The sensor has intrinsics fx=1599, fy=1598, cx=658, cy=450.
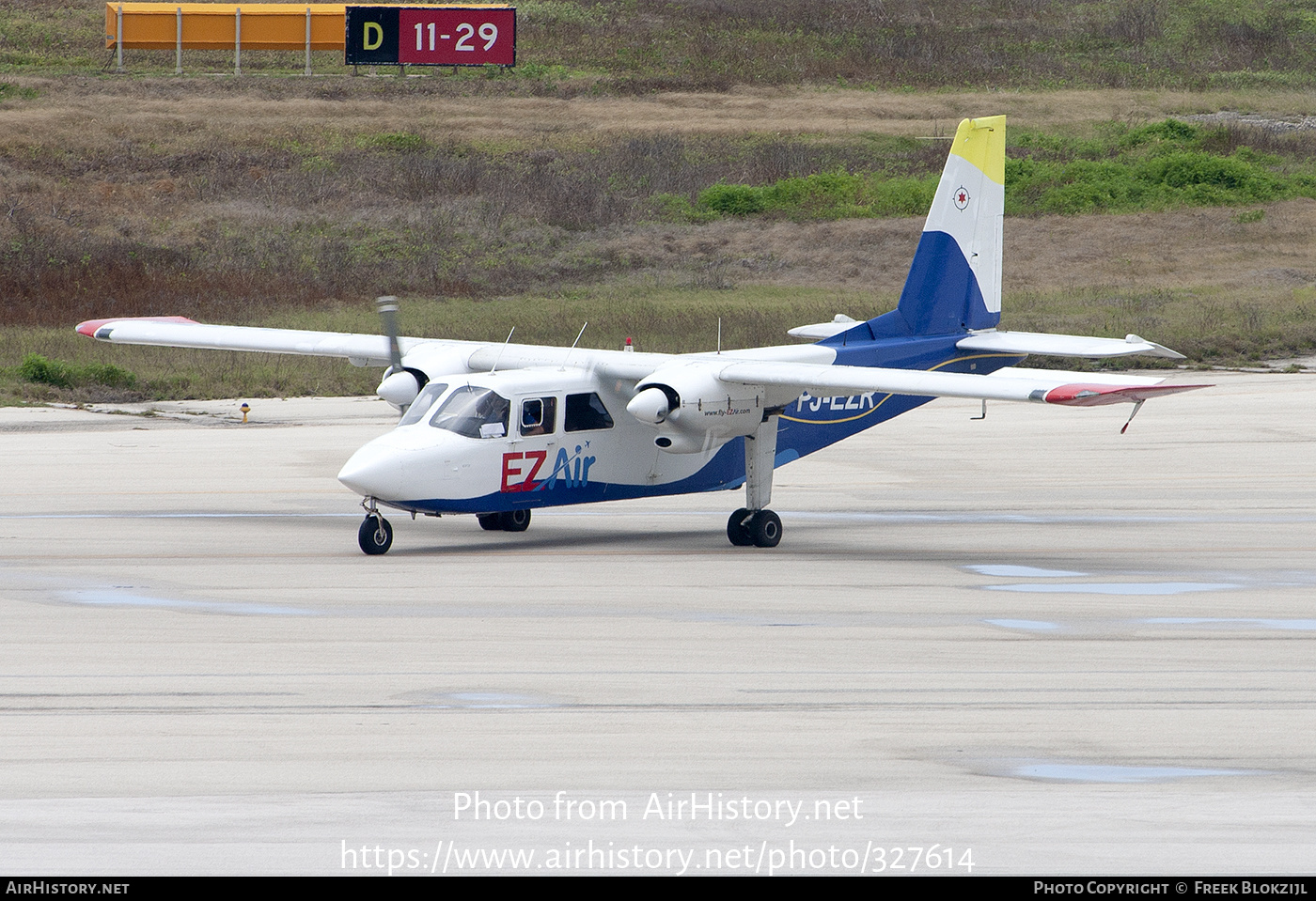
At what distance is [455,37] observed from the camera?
7969 centimetres

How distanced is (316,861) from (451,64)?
7531 centimetres

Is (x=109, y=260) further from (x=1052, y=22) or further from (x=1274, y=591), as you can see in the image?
(x=1052, y=22)

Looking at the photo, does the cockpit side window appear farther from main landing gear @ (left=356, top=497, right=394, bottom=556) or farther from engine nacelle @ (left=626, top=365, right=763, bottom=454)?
engine nacelle @ (left=626, top=365, right=763, bottom=454)

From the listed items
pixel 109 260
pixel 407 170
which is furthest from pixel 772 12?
pixel 109 260

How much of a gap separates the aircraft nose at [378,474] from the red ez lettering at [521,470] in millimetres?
1412

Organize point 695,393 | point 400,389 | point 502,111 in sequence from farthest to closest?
point 502,111 < point 400,389 < point 695,393

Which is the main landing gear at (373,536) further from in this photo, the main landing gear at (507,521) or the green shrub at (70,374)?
the green shrub at (70,374)

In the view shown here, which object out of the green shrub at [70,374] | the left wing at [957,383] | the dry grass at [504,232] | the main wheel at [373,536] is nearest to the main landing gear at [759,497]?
the left wing at [957,383]

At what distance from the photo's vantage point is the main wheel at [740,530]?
20.2 m

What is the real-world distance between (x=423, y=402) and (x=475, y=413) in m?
0.80

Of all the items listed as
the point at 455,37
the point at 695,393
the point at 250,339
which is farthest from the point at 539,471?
the point at 455,37

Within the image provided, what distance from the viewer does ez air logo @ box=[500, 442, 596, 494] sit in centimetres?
1919

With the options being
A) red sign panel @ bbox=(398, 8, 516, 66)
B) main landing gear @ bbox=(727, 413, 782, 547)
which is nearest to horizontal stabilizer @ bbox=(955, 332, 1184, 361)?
main landing gear @ bbox=(727, 413, 782, 547)

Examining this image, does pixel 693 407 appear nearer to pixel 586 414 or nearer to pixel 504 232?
pixel 586 414
